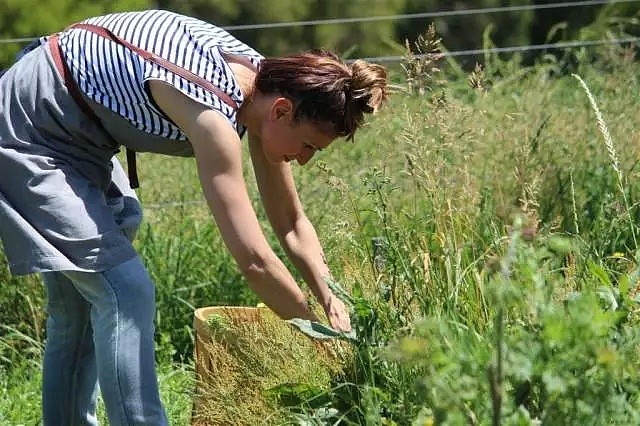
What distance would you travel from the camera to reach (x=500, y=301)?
2049 mm

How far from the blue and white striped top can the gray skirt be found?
61 millimetres

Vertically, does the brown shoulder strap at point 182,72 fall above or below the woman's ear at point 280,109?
above

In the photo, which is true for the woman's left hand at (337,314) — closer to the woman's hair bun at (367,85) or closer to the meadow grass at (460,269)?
the meadow grass at (460,269)

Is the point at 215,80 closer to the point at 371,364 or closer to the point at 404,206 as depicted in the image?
the point at 371,364

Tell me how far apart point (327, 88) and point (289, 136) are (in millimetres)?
152

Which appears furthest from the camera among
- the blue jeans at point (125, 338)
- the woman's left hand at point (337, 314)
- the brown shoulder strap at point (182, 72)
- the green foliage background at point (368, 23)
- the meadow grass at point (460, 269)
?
the green foliage background at point (368, 23)

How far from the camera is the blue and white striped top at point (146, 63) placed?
3.09 meters

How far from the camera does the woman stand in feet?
10.1

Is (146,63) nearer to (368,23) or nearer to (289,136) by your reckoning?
(289,136)

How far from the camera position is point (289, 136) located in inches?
125

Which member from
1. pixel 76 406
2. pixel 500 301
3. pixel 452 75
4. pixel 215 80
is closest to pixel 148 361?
pixel 76 406

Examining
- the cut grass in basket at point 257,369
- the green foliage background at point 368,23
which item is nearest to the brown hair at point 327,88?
the cut grass in basket at point 257,369

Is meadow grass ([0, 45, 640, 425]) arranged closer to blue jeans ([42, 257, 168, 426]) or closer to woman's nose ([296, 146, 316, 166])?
woman's nose ([296, 146, 316, 166])

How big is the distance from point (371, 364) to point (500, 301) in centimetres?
106
